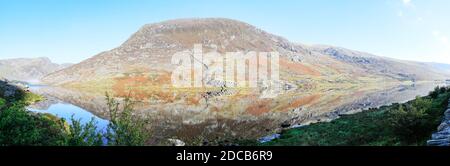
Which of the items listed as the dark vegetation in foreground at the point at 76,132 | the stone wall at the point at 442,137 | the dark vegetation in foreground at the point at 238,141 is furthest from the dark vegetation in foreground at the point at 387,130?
the dark vegetation in foreground at the point at 76,132

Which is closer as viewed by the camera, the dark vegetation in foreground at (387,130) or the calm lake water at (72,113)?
the dark vegetation in foreground at (387,130)

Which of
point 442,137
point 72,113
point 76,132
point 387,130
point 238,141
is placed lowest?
point 72,113

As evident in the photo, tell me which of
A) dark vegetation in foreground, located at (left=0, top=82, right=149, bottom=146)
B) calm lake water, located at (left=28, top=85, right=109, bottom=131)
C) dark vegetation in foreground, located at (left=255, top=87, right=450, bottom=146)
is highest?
dark vegetation in foreground, located at (left=0, top=82, right=149, bottom=146)

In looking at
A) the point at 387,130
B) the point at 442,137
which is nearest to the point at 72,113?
the point at 387,130

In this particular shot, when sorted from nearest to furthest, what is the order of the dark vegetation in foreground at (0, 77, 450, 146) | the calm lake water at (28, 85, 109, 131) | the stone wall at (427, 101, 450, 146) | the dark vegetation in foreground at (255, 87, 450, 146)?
the stone wall at (427, 101, 450, 146) → the dark vegetation in foreground at (0, 77, 450, 146) → the dark vegetation in foreground at (255, 87, 450, 146) → the calm lake water at (28, 85, 109, 131)

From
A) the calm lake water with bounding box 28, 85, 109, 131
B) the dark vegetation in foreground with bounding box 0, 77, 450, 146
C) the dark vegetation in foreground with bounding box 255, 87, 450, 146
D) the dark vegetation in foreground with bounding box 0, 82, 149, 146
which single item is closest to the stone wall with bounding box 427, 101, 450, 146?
the dark vegetation in foreground with bounding box 255, 87, 450, 146

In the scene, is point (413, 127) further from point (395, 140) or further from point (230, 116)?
point (230, 116)

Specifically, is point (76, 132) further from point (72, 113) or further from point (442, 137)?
point (72, 113)

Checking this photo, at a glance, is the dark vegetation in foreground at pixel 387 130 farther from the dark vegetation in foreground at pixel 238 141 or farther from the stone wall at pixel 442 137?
the stone wall at pixel 442 137

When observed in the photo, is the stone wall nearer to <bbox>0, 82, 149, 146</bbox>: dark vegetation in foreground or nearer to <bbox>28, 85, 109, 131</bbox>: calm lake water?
<bbox>0, 82, 149, 146</bbox>: dark vegetation in foreground
